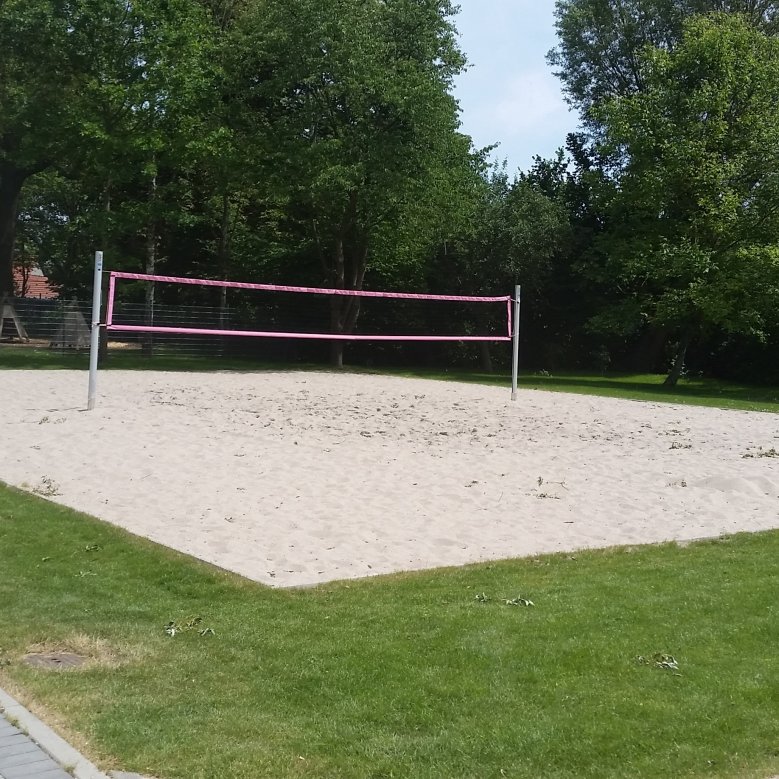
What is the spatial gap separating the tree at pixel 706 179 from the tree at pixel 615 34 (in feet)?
18.6

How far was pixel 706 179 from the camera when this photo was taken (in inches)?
854

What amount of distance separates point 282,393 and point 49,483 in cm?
767

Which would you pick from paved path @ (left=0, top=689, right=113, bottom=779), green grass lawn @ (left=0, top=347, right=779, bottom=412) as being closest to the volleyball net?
green grass lawn @ (left=0, top=347, right=779, bottom=412)

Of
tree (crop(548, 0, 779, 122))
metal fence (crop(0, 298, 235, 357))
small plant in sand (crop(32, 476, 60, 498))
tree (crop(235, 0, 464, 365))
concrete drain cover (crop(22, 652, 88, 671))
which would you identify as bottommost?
concrete drain cover (crop(22, 652, 88, 671))

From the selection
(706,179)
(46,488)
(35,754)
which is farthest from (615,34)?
(35,754)

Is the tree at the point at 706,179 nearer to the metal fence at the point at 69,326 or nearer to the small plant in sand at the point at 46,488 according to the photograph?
the metal fence at the point at 69,326

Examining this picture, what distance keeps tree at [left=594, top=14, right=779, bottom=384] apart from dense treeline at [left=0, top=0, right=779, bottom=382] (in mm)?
54

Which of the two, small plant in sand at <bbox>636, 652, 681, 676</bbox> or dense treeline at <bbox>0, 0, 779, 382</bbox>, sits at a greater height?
dense treeline at <bbox>0, 0, 779, 382</bbox>

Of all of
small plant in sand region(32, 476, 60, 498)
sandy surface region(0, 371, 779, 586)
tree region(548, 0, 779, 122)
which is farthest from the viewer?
tree region(548, 0, 779, 122)

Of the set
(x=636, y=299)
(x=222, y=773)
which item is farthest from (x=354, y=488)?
(x=636, y=299)

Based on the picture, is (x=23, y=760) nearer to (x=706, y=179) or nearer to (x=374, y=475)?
(x=374, y=475)

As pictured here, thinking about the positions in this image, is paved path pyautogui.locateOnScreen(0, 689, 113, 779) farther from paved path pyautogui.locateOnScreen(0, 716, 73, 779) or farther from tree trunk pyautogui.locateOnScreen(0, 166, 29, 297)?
tree trunk pyautogui.locateOnScreen(0, 166, 29, 297)

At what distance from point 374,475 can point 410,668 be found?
4595mm

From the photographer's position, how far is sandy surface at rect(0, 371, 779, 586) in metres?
6.39
